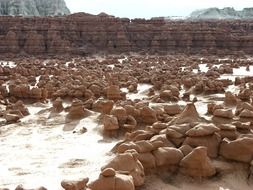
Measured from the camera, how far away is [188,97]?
45.5 feet

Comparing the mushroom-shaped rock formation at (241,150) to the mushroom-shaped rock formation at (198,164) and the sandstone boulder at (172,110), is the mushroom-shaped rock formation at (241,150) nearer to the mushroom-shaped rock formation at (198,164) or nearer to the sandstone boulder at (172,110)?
the mushroom-shaped rock formation at (198,164)

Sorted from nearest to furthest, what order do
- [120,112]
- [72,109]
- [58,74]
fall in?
[120,112] < [72,109] < [58,74]

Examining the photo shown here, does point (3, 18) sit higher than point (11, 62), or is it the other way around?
point (3, 18)

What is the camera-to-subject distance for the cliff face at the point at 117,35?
109 feet

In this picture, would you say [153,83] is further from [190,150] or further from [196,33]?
[196,33]

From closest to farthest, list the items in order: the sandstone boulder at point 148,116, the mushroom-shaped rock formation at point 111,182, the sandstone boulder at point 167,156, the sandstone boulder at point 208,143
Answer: the mushroom-shaped rock formation at point 111,182, the sandstone boulder at point 167,156, the sandstone boulder at point 208,143, the sandstone boulder at point 148,116

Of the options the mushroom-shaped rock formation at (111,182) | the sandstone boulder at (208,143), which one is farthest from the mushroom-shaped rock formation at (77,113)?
the mushroom-shaped rock formation at (111,182)

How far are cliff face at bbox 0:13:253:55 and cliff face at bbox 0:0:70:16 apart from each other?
1792cm

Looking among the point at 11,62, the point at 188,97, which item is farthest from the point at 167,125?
the point at 11,62

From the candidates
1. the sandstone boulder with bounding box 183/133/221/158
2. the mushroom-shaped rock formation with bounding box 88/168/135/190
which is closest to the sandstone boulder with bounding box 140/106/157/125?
the sandstone boulder with bounding box 183/133/221/158

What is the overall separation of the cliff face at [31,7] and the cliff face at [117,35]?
17.9 metres

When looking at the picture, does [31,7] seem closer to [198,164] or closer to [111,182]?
[198,164]

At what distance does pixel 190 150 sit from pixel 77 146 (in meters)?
2.49

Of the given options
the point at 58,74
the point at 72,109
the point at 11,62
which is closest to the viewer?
the point at 72,109
